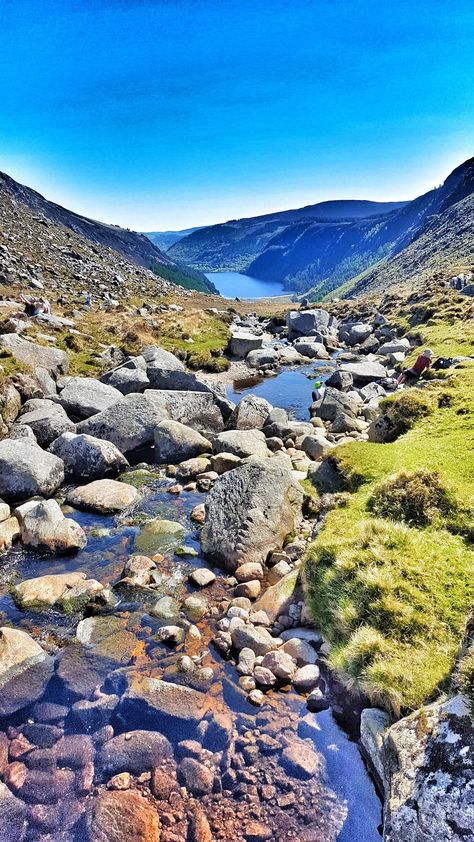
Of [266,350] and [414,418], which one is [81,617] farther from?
[266,350]

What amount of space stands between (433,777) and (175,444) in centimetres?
1587

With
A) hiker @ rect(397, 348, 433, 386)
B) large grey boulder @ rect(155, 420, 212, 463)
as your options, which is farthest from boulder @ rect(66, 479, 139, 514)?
hiker @ rect(397, 348, 433, 386)

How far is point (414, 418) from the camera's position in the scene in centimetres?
1686

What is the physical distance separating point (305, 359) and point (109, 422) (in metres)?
32.1

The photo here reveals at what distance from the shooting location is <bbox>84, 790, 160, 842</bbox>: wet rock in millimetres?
6266

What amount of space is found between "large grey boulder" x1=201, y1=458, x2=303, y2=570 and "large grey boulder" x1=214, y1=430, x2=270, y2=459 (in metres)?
4.85

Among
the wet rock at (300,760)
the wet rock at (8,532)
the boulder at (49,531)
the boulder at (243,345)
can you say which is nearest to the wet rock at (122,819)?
the wet rock at (300,760)

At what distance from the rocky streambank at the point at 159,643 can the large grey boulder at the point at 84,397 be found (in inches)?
74.0

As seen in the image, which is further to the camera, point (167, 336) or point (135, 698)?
point (167, 336)

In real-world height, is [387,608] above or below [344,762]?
above

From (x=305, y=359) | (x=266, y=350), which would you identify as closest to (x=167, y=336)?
(x=266, y=350)

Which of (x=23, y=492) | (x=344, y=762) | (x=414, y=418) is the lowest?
(x=344, y=762)

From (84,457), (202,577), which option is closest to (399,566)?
(202,577)

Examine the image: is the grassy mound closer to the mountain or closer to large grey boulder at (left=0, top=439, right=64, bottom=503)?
large grey boulder at (left=0, top=439, right=64, bottom=503)
